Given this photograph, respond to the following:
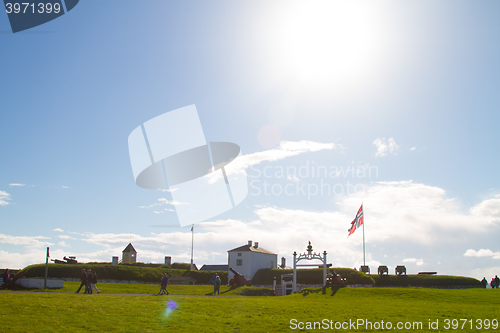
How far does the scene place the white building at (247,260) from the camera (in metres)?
58.6

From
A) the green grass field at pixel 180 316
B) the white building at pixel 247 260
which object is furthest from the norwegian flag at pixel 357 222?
the green grass field at pixel 180 316

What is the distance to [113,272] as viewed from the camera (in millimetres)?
51000

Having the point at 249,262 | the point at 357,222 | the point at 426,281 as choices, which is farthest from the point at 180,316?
the point at 249,262

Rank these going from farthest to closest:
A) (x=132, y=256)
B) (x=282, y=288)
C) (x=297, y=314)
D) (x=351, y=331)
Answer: (x=132, y=256) < (x=282, y=288) < (x=297, y=314) < (x=351, y=331)

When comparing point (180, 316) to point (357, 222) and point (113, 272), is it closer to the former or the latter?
point (357, 222)

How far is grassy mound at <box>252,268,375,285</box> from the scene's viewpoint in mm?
48344

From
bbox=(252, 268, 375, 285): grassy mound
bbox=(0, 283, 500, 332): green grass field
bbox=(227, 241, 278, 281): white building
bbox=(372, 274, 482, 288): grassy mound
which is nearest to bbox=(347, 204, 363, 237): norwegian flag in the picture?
bbox=(252, 268, 375, 285): grassy mound

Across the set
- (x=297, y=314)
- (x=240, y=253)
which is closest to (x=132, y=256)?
(x=240, y=253)

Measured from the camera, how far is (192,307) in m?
19.2

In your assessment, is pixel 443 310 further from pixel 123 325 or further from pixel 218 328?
pixel 123 325

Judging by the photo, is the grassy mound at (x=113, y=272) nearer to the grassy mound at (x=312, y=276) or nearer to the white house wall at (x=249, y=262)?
the white house wall at (x=249, y=262)

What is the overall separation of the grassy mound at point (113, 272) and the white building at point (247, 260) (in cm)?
245

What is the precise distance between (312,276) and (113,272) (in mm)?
27331

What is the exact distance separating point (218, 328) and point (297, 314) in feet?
16.0
